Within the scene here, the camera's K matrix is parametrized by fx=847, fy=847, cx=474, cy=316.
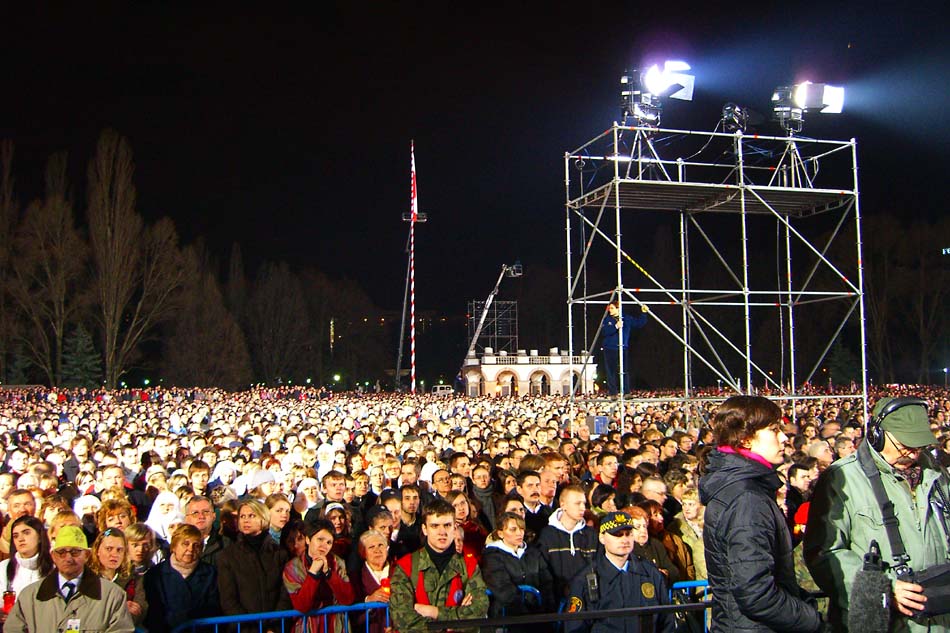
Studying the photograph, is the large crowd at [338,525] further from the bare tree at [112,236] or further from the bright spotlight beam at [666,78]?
the bare tree at [112,236]

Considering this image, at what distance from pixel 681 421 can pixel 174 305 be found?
35048mm

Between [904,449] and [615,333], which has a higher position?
[615,333]

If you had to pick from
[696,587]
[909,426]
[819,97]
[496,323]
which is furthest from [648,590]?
[496,323]

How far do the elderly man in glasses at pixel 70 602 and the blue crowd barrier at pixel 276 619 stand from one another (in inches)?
17.0

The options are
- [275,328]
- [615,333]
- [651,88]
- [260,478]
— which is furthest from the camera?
[275,328]

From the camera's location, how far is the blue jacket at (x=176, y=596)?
16.8 ft

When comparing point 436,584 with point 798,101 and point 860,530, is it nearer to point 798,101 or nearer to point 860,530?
point 860,530

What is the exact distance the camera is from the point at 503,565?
5527mm

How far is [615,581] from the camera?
5008 millimetres

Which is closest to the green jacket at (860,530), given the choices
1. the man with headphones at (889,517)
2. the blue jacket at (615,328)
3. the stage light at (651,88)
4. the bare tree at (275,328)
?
the man with headphones at (889,517)

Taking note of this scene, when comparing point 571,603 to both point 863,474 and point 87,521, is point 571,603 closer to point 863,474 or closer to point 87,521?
point 863,474

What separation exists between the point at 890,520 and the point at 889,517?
1cm

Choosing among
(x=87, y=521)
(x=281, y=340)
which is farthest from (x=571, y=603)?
(x=281, y=340)

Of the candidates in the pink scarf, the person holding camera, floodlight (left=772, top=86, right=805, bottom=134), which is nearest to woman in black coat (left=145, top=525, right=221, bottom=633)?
the pink scarf
